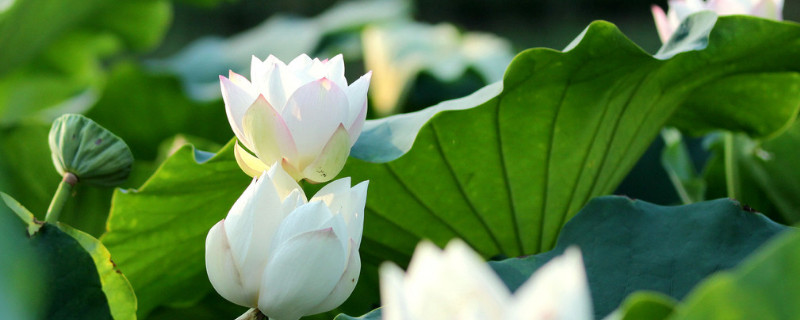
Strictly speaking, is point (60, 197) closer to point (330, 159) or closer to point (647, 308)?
point (330, 159)

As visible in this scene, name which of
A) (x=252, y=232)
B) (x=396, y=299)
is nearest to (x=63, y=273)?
(x=252, y=232)

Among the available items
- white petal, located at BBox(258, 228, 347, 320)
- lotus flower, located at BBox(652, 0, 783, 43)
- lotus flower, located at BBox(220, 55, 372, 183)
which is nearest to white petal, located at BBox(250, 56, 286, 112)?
lotus flower, located at BBox(220, 55, 372, 183)

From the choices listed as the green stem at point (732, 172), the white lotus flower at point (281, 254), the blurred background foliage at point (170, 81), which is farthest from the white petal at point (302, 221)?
the green stem at point (732, 172)

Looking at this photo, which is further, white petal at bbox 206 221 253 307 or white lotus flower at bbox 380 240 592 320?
white petal at bbox 206 221 253 307

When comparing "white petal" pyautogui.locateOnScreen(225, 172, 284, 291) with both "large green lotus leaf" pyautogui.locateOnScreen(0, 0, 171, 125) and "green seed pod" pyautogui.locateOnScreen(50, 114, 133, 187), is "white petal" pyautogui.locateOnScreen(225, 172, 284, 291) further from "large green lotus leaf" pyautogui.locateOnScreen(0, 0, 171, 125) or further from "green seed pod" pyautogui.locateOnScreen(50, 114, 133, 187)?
"large green lotus leaf" pyautogui.locateOnScreen(0, 0, 171, 125)

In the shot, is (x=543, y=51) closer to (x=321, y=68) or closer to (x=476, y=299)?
(x=321, y=68)

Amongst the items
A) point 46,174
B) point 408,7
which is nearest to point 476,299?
point 46,174
